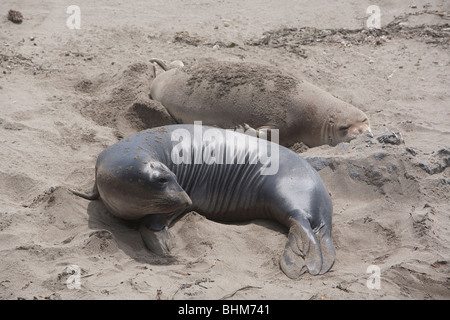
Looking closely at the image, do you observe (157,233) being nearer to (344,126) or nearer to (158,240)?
(158,240)

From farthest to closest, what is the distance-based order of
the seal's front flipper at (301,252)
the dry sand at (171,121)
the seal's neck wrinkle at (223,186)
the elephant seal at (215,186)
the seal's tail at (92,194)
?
the seal's neck wrinkle at (223,186), the seal's tail at (92,194), the elephant seal at (215,186), the seal's front flipper at (301,252), the dry sand at (171,121)

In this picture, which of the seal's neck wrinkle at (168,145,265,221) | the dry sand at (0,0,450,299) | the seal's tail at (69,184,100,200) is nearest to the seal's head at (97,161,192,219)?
the dry sand at (0,0,450,299)

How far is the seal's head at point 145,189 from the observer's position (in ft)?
13.0

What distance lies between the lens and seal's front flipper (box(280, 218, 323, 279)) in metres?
3.89

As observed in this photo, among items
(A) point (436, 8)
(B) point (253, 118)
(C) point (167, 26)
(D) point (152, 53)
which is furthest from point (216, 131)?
(A) point (436, 8)

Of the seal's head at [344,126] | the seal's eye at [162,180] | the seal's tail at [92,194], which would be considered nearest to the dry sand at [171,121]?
the seal's tail at [92,194]

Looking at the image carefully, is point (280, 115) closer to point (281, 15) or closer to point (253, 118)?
point (253, 118)

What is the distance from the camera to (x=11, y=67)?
6.66 metres

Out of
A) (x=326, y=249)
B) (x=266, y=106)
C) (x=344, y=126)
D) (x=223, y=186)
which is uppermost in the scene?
(x=266, y=106)

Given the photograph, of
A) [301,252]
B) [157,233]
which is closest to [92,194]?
[157,233]

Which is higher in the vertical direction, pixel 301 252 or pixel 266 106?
pixel 266 106

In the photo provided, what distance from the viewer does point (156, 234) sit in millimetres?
4121

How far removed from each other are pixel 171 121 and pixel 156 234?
2311mm

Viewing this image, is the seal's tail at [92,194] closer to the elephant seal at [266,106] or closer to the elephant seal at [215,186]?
the elephant seal at [215,186]
